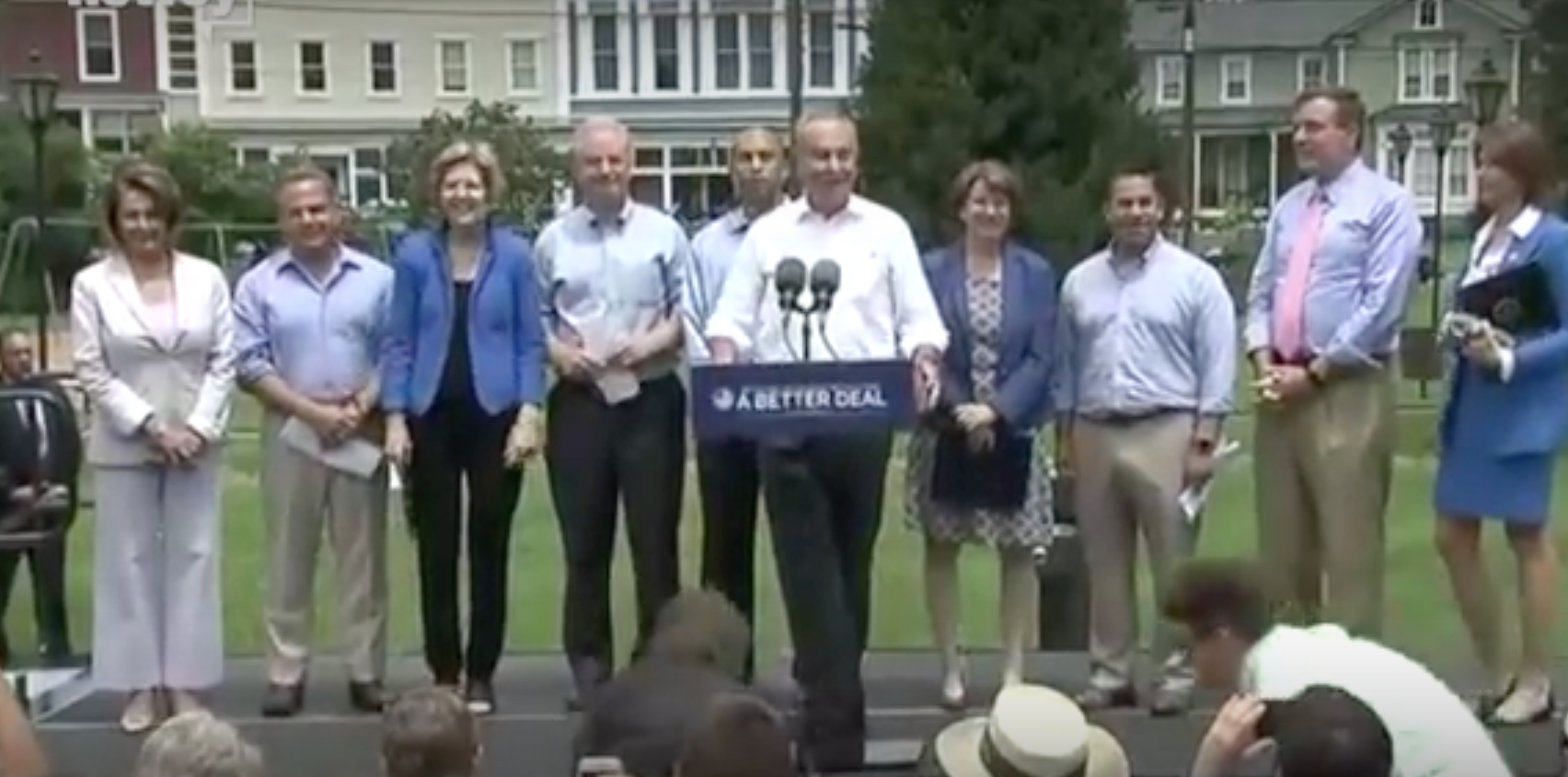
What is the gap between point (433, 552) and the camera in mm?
6793

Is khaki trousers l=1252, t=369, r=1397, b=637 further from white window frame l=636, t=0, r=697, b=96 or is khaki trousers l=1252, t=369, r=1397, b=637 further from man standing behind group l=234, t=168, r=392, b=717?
white window frame l=636, t=0, r=697, b=96

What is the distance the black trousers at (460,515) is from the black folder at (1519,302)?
253 cm

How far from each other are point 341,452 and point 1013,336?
1.85m

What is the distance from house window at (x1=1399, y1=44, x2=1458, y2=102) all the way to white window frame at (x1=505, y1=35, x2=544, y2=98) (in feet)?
55.2

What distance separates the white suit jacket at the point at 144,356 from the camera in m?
6.58

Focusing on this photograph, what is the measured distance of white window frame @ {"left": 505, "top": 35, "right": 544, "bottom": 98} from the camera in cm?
4312

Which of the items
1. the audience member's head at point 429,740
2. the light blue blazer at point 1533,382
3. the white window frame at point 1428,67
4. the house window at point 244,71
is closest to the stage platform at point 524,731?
the light blue blazer at point 1533,382

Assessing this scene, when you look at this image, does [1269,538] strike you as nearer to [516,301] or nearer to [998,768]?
[516,301]

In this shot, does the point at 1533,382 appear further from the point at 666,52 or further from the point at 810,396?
the point at 666,52

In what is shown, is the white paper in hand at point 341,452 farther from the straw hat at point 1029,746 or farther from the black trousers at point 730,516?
the straw hat at point 1029,746

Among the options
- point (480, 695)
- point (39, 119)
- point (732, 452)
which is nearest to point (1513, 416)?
point (732, 452)

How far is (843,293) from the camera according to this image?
624 cm

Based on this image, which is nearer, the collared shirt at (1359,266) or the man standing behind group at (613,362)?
the collared shirt at (1359,266)

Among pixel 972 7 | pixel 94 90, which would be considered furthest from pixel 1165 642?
pixel 94 90
